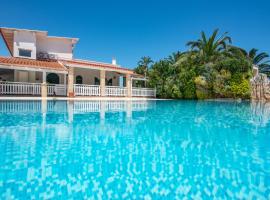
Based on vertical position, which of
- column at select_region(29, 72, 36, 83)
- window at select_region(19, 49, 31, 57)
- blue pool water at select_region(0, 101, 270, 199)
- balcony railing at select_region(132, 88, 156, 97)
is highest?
window at select_region(19, 49, 31, 57)

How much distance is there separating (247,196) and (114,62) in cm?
3174

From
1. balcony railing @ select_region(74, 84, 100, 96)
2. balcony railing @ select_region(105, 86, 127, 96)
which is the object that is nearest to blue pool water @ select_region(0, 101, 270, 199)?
balcony railing @ select_region(74, 84, 100, 96)

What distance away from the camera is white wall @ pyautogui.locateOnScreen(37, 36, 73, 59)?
26.3 meters

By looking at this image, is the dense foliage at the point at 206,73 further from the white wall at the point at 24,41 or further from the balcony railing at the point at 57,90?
the white wall at the point at 24,41

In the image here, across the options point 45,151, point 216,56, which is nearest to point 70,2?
point 216,56

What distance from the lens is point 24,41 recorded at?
2423cm

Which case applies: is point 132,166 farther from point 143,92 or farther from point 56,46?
point 56,46

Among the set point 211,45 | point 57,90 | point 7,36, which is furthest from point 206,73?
point 7,36

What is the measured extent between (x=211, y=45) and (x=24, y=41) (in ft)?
78.0

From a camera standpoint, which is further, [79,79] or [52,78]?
[79,79]

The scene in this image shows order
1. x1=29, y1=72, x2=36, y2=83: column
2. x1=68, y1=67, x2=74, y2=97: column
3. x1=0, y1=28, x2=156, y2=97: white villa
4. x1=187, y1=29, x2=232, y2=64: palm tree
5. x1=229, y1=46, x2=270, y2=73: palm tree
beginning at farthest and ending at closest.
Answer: x1=229, y1=46, x2=270, y2=73: palm tree
x1=187, y1=29, x2=232, y2=64: palm tree
x1=29, y1=72, x2=36, y2=83: column
x1=68, y1=67, x2=74, y2=97: column
x1=0, y1=28, x2=156, y2=97: white villa

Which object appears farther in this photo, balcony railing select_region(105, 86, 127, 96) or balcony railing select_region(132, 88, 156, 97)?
balcony railing select_region(132, 88, 156, 97)

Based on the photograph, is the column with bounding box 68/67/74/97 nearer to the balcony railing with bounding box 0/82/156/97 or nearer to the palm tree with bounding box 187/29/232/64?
the balcony railing with bounding box 0/82/156/97

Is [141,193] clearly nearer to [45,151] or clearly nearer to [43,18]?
[45,151]
